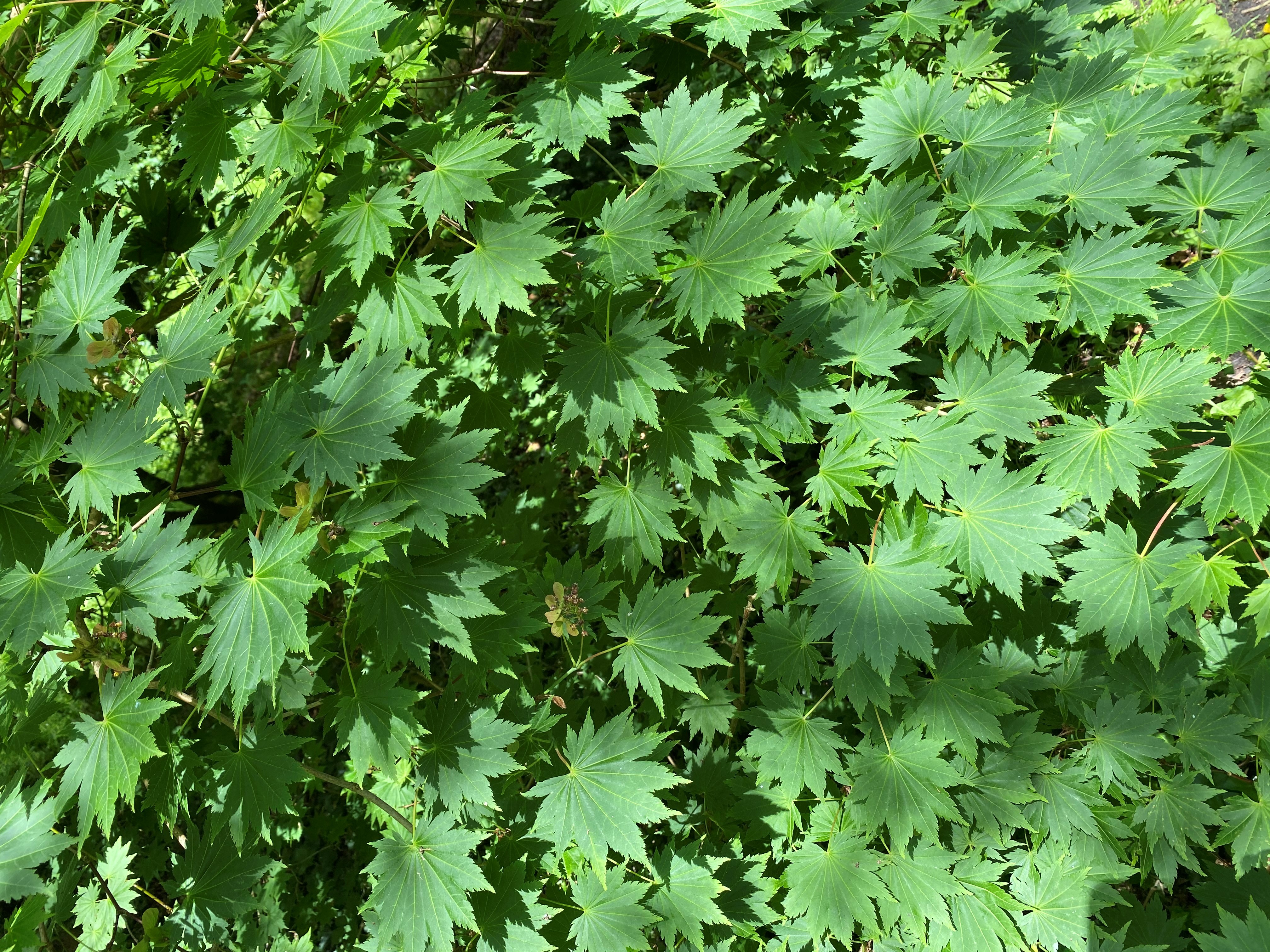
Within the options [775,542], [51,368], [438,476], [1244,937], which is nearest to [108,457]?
[51,368]

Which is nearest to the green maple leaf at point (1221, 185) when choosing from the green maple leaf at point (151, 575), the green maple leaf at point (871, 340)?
the green maple leaf at point (871, 340)

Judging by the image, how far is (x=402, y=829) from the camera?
213 cm

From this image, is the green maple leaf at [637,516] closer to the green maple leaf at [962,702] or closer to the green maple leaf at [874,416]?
the green maple leaf at [874,416]

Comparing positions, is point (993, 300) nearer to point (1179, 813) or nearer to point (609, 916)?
point (1179, 813)

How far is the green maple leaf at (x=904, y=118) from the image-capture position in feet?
7.63

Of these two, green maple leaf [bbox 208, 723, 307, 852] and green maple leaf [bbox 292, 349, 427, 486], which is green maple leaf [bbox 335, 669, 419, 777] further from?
green maple leaf [bbox 292, 349, 427, 486]

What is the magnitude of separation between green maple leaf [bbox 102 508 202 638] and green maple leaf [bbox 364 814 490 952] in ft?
2.68

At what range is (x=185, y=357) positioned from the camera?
74.2 inches

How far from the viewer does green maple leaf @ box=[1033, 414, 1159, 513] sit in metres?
2.09

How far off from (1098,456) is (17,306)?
3.10 meters

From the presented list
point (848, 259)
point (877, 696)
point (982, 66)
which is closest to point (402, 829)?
point (877, 696)

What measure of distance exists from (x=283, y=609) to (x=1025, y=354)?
2.07m

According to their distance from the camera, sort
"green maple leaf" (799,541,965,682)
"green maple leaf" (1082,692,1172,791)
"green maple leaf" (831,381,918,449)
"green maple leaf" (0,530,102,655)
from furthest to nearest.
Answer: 1. "green maple leaf" (1082,692,1172,791)
2. "green maple leaf" (831,381,918,449)
3. "green maple leaf" (799,541,965,682)
4. "green maple leaf" (0,530,102,655)

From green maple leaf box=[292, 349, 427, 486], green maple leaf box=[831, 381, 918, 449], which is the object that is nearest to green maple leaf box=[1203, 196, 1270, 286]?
green maple leaf box=[831, 381, 918, 449]
